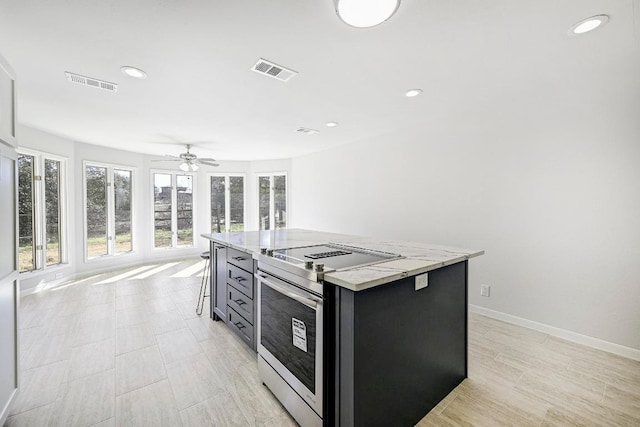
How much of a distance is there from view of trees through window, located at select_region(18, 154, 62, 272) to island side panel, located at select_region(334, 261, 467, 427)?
5.00 meters

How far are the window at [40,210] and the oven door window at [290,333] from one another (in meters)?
4.25

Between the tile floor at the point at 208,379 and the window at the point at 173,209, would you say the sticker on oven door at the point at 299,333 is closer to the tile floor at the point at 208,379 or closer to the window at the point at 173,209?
the tile floor at the point at 208,379

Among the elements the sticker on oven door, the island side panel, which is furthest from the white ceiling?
the sticker on oven door

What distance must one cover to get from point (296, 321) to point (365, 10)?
5.51 feet

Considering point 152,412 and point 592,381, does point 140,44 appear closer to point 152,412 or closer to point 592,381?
point 152,412

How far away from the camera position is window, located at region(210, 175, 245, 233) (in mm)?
7105

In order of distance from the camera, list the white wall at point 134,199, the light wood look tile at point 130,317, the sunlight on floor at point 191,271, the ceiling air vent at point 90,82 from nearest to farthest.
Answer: the ceiling air vent at point 90,82
the light wood look tile at point 130,317
the white wall at point 134,199
the sunlight on floor at point 191,271

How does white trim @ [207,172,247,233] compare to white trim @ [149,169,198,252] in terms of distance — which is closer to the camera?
white trim @ [149,169,198,252]

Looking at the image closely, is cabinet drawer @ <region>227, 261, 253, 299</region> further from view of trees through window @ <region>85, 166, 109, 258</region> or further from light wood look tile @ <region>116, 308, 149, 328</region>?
view of trees through window @ <region>85, 166, 109, 258</region>

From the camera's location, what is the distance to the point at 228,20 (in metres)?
1.74

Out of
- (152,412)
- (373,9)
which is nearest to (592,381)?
(373,9)

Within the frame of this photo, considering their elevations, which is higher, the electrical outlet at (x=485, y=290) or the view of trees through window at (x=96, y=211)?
the view of trees through window at (x=96, y=211)

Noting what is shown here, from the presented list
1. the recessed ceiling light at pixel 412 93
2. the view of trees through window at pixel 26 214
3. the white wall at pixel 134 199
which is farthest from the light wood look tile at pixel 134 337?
the recessed ceiling light at pixel 412 93

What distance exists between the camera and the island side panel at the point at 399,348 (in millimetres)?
1414
